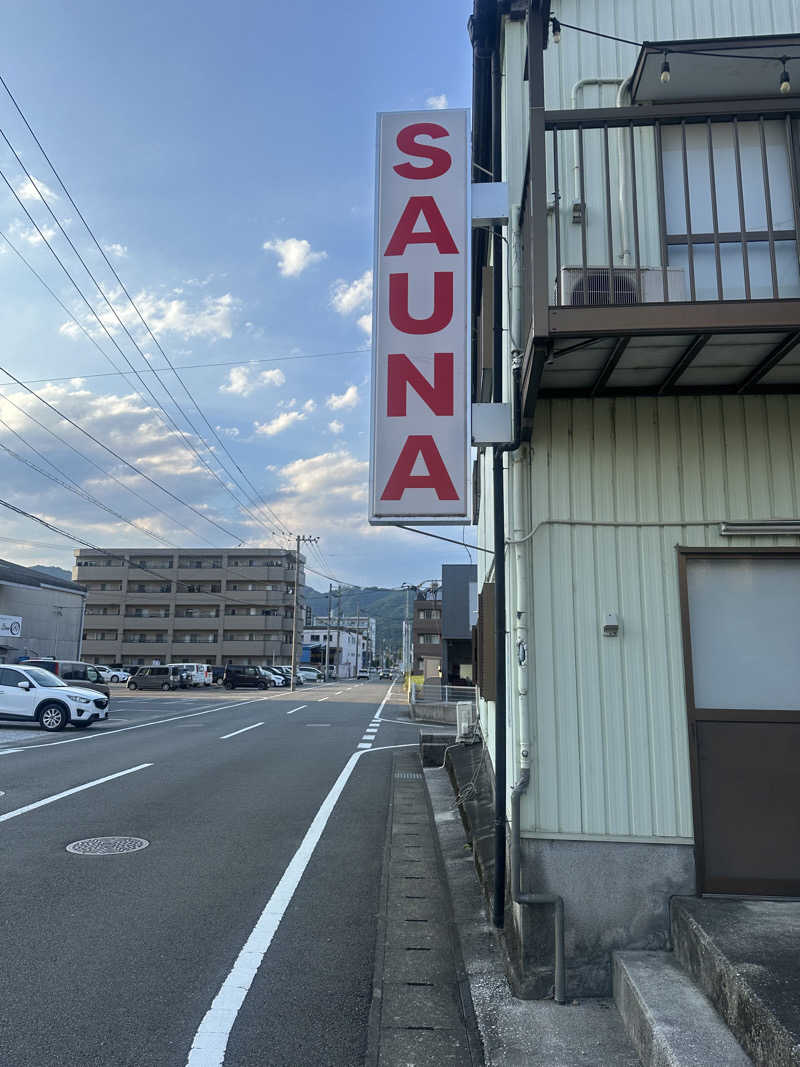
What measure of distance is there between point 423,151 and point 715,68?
2.29 metres

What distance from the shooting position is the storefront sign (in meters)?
33.9

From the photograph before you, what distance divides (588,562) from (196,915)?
3.79 m

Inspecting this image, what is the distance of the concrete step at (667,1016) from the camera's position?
9.35 feet

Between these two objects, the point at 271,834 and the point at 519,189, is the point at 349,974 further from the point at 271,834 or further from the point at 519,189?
the point at 519,189

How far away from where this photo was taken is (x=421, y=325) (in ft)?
16.9

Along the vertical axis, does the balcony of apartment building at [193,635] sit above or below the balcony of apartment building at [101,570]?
below

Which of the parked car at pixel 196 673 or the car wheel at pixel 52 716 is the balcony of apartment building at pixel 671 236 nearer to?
the car wheel at pixel 52 716

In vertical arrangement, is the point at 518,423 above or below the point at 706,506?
above

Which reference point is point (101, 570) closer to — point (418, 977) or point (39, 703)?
point (39, 703)

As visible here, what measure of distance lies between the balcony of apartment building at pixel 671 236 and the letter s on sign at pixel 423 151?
79 centimetres

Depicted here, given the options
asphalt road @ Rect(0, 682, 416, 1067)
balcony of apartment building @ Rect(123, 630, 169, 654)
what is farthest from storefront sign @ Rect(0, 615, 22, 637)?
balcony of apartment building @ Rect(123, 630, 169, 654)

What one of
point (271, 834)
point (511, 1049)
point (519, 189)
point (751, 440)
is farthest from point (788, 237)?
point (271, 834)

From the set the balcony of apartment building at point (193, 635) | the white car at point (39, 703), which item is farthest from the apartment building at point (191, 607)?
the white car at point (39, 703)

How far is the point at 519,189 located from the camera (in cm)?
539
